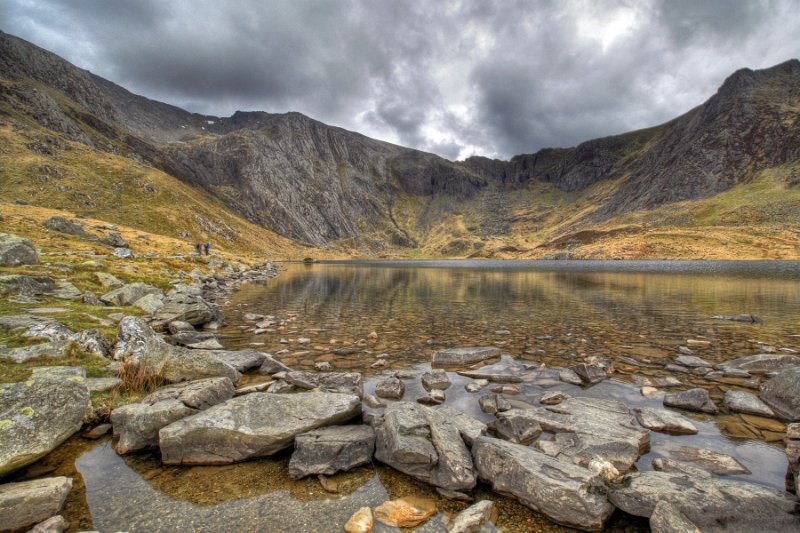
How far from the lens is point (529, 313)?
2939cm

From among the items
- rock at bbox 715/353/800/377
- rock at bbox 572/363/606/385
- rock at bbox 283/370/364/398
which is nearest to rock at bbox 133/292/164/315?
rock at bbox 283/370/364/398

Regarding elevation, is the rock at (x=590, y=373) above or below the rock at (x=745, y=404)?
below

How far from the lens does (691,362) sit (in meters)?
15.2

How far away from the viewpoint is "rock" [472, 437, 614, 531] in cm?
603

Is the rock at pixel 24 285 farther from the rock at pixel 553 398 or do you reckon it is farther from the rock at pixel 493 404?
the rock at pixel 553 398

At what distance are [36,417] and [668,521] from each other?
1226 cm

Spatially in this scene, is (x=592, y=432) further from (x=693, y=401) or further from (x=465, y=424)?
(x=693, y=401)

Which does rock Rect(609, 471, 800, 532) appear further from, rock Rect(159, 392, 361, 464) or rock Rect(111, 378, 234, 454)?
rock Rect(111, 378, 234, 454)

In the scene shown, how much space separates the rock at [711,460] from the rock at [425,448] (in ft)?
17.3

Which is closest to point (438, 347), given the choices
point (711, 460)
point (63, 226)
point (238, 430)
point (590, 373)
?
point (590, 373)

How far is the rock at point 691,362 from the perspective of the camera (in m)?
14.9

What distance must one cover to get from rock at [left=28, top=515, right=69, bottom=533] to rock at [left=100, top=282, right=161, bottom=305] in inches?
747

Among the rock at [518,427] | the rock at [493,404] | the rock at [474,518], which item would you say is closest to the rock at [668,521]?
the rock at [474,518]

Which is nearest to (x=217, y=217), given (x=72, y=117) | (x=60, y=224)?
(x=72, y=117)
